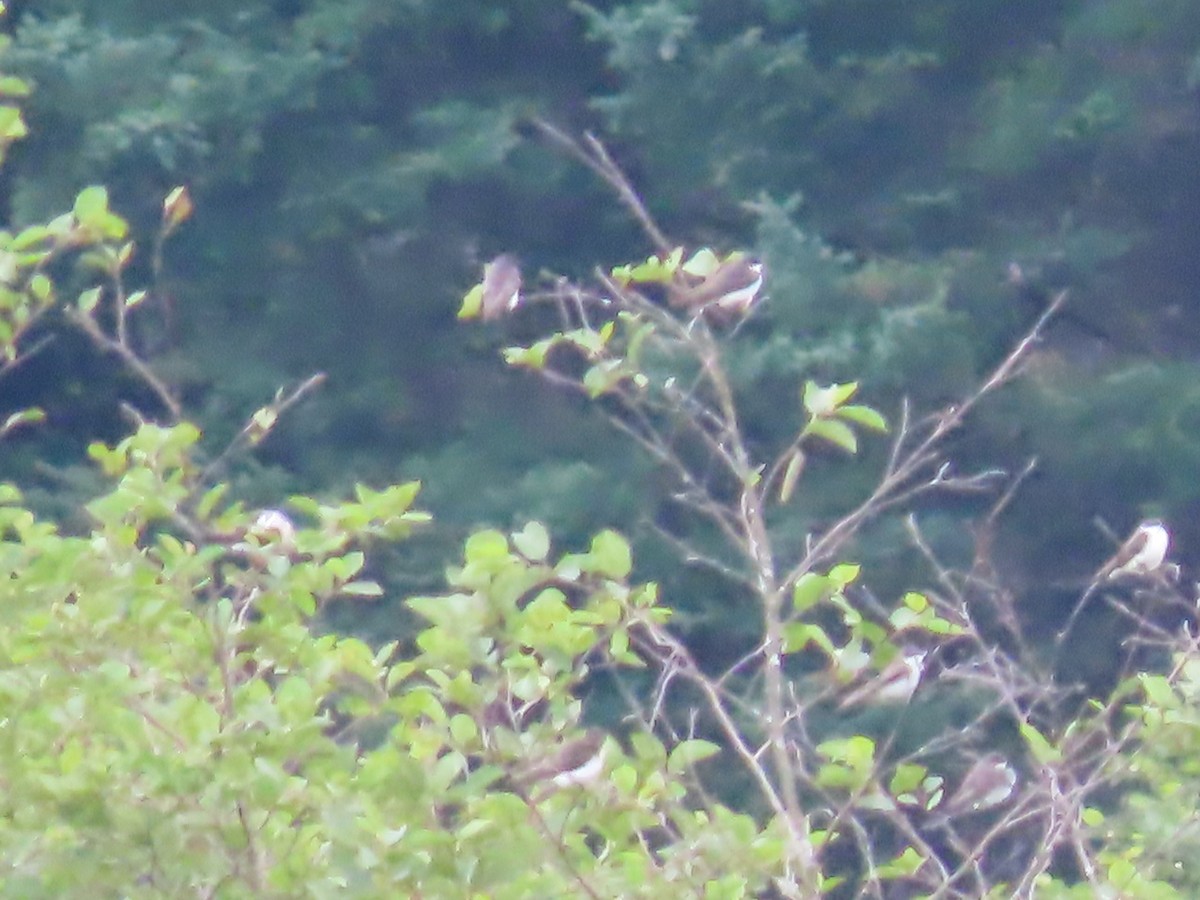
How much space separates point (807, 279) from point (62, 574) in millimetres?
5511

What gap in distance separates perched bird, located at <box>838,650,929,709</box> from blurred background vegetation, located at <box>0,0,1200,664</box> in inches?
173

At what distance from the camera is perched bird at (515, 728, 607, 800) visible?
1.84m

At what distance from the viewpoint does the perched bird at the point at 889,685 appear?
219 centimetres

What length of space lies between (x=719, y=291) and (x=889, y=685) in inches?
19.8

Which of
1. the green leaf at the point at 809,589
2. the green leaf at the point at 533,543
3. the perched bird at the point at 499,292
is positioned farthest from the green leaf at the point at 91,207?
the green leaf at the point at 809,589

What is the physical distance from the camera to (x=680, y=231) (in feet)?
26.5

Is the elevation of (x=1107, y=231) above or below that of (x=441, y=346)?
above

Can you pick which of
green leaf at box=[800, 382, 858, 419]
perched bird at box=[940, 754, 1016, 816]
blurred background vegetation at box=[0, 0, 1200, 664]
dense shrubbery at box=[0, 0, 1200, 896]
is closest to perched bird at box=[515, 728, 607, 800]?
green leaf at box=[800, 382, 858, 419]

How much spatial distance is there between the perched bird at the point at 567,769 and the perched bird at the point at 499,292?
81cm

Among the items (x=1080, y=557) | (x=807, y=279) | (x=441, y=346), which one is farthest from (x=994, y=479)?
(x=441, y=346)

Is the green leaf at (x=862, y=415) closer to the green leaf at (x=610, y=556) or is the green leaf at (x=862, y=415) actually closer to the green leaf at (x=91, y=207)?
the green leaf at (x=610, y=556)

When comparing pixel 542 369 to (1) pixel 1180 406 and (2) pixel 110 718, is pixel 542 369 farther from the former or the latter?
(1) pixel 1180 406

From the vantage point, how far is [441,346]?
8.23 meters

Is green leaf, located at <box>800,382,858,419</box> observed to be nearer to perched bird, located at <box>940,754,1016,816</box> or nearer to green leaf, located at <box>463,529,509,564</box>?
green leaf, located at <box>463,529,509,564</box>
